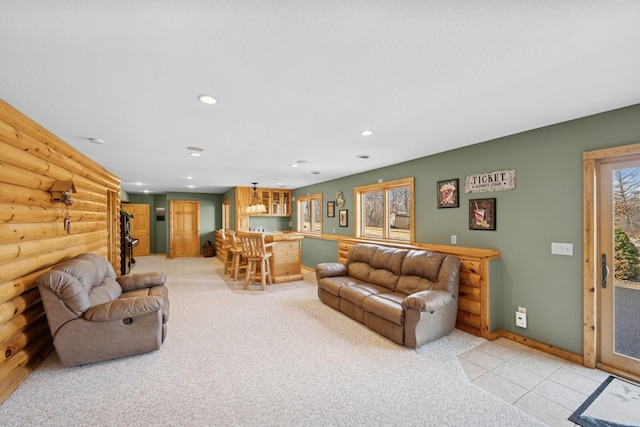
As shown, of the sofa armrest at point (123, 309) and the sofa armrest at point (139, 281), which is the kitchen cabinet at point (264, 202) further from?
the sofa armrest at point (123, 309)

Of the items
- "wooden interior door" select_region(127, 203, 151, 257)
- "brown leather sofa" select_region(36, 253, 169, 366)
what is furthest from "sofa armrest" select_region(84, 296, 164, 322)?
"wooden interior door" select_region(127, 203, 151, 257)

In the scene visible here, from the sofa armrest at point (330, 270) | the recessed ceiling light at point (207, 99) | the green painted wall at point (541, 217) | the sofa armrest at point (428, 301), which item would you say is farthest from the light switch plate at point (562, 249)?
the recessed ceiling light at point (207, 99)

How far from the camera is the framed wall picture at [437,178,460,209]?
Answer: 3.91 m

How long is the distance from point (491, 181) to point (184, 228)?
31.6 feet

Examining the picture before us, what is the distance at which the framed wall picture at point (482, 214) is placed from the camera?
347 cm

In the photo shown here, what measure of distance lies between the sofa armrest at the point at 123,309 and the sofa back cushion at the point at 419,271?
292cm

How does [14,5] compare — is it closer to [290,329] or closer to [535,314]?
[290,329]

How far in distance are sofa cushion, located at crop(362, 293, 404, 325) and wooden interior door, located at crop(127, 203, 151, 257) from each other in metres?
9.79

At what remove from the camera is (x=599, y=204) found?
266 centimetres

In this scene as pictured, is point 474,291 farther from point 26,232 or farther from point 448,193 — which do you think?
point 26,232

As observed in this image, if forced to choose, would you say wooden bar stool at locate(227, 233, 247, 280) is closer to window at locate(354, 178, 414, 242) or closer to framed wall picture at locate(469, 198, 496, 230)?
window at locate(354, 178, 414, 242)

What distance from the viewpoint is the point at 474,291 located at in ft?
11.0

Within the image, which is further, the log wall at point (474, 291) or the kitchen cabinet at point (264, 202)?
the kitchen cabinet at point (264, 202)

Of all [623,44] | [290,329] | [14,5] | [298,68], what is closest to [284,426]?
[290,329]
